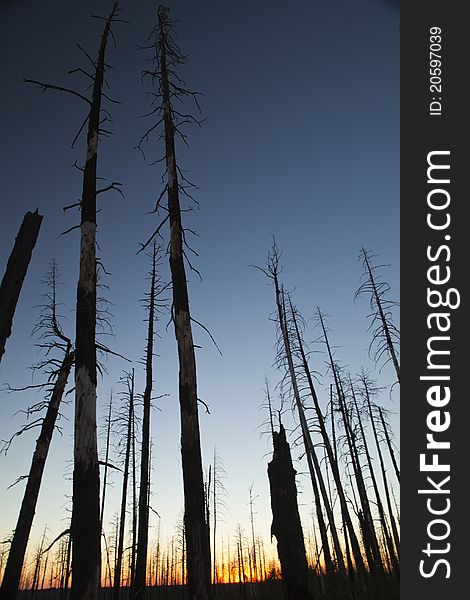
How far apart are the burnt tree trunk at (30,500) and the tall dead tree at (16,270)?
235 centimetres

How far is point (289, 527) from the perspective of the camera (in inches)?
283

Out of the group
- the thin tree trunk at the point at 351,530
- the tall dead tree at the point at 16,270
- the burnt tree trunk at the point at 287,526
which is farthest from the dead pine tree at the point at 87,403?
the thin tree trunk at the point at 351,530

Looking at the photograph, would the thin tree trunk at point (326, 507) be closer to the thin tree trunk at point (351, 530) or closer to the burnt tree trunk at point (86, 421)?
the thin tree trunk at point (351, 530)

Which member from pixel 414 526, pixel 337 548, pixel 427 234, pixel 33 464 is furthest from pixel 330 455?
pixel 427 234

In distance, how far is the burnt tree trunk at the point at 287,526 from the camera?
668 cm

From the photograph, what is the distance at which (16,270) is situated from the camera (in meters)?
6.04

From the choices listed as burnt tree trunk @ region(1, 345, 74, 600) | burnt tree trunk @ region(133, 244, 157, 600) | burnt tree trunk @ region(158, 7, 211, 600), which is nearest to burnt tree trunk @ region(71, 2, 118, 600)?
burnt tree trunk @ region(158, 7, 211, 600)

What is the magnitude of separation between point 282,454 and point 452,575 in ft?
14.8

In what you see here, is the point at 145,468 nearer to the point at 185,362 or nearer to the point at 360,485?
the point at 185,362

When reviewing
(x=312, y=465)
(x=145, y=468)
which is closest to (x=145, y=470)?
(x=145, y=468)

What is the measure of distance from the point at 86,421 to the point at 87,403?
0.76 feet

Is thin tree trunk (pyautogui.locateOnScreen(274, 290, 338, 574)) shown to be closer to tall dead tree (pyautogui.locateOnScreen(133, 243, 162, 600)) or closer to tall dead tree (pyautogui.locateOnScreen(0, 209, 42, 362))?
tall dead tree (pyautogui.locateOnScreen(133, 243, 162, 600))

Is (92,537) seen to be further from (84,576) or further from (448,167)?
(448,167)

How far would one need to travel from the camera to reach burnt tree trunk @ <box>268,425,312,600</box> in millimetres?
6684
